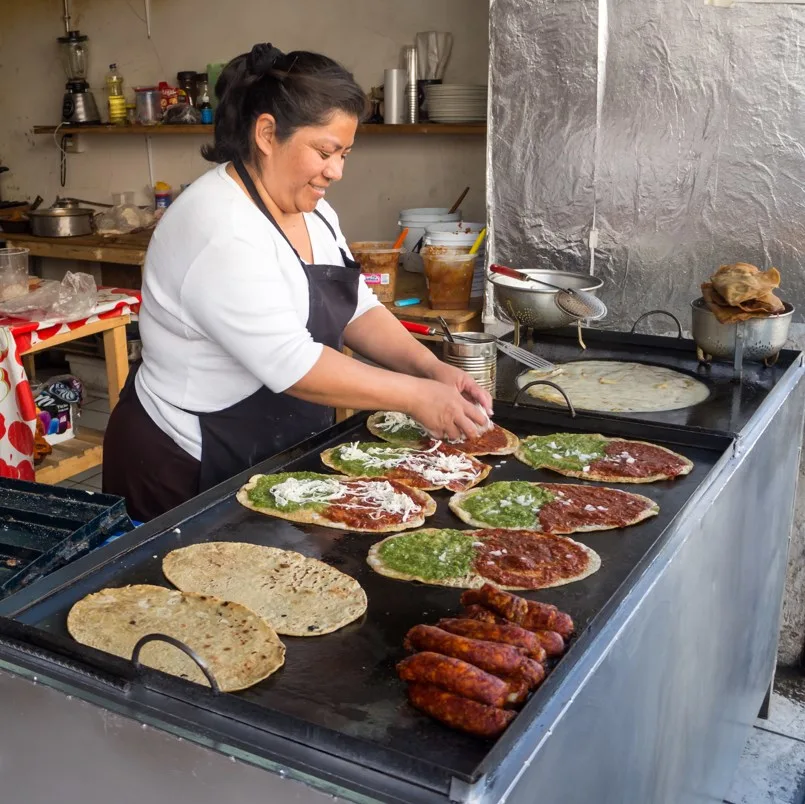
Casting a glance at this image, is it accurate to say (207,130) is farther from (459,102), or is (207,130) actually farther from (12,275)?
(12,275)

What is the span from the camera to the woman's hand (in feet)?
7.73

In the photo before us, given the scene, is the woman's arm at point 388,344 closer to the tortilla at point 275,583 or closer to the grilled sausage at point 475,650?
the tortilla at point 275,583

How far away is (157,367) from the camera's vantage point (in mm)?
2355

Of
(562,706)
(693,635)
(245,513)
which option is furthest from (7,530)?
(693,635)

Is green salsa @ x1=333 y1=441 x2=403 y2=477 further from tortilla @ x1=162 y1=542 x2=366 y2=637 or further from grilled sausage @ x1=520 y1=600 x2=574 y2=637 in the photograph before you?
grilled sausage @ x1=520 y1=600 x2=574 y2=637

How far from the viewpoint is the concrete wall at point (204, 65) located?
213 inches

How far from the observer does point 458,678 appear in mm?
1262

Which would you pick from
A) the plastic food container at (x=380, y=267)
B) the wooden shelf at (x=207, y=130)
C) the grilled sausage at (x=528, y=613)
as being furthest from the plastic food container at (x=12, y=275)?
the grilled sausage at (x=528, y=613)

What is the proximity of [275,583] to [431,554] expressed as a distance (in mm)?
321

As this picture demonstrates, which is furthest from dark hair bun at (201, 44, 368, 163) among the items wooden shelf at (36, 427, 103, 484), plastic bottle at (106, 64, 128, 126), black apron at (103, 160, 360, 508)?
plastic bottle at (106, 64, 128, 126)

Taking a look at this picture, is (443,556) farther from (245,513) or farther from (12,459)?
(12,459)

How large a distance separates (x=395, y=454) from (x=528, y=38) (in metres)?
1.97

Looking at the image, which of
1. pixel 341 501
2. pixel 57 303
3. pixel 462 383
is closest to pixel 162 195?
pixel 57 303

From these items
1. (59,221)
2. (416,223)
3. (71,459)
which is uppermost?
(416,223)
